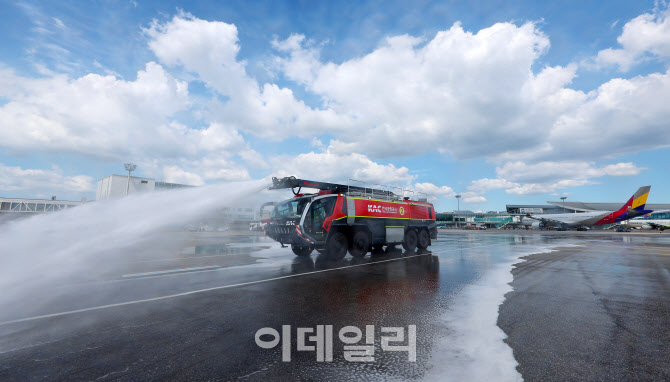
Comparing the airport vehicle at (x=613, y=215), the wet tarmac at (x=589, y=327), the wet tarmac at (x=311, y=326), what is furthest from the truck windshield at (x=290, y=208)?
the airport vehicle at (x=613, y=215)

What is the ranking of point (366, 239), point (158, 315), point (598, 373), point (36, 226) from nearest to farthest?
1. point (598, 373)
2. point (158, 315)
3. point (36, 226)
4. point (366, 239)

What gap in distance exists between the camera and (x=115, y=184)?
3594 cm

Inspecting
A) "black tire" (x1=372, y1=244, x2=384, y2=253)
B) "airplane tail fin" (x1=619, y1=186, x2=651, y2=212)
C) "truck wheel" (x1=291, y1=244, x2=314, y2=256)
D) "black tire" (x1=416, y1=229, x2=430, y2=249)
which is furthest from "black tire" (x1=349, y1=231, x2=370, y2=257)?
"airplane tail fin" (x1=619, y1=186, x2=651, y2=212)

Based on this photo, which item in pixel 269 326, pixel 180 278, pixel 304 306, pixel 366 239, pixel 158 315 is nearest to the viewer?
pixel 269 326

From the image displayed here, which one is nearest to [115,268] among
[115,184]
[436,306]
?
[436,306]

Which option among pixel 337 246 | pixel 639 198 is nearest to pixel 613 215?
pixel 639 198

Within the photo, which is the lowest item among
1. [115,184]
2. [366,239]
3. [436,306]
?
[436,306]

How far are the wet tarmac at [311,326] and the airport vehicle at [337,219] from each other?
3.11 meters

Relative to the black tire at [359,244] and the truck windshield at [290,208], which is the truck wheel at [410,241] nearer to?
the black tire at [359,244]

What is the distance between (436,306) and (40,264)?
11.0m

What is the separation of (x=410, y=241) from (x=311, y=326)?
39.4 ft

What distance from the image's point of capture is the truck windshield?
1137 cm

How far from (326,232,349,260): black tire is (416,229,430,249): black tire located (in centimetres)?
584

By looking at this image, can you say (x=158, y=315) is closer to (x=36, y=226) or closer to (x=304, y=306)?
(x=304, y=306)
